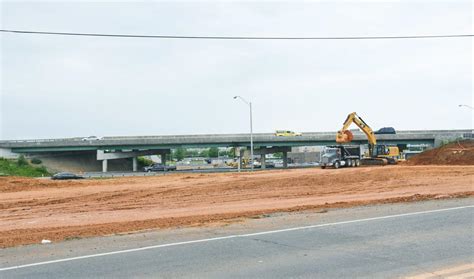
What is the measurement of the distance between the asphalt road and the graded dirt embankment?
6.05 feet

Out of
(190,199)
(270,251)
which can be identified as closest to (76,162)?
(190,199)

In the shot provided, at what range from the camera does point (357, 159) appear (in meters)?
44.8

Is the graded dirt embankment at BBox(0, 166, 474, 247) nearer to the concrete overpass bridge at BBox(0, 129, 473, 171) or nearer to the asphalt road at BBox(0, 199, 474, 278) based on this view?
the asphalt road at BBox(0, 199, 474, 278)

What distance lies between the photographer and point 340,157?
1716 inches

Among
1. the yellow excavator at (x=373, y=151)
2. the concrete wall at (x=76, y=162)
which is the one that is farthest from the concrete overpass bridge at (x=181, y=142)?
the yellow excavator at (x=373, y=151)

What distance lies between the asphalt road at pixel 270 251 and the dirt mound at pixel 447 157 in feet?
121

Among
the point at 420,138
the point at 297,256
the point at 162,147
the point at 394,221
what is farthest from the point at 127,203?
the point at 420,138

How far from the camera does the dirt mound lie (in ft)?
150

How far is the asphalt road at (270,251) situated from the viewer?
731 cm

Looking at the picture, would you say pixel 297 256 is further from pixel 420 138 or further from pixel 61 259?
pixel 420 138

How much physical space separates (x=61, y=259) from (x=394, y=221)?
7657mm

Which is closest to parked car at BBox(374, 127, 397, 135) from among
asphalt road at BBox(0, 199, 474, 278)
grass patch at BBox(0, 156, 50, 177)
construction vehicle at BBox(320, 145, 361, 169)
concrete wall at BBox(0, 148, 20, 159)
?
construction vehicle at BBox(320, 145, 361, 169)

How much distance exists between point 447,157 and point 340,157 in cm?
1224

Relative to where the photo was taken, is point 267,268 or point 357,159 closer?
point 267,268
